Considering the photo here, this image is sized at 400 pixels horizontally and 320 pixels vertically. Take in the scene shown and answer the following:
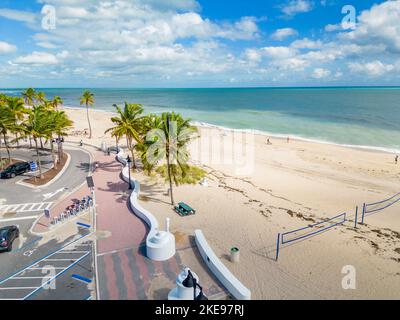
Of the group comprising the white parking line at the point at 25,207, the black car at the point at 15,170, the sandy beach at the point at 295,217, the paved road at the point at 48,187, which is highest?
the black car at the point at 15,170

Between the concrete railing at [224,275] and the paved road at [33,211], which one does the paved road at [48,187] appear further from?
the concrete railing at [224,275]

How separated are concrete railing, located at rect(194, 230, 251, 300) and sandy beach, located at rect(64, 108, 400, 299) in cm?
150

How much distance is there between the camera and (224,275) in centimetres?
1231

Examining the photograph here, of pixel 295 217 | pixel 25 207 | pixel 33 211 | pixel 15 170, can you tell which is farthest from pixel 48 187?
pixel 295 217

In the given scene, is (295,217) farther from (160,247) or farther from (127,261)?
(127,261)

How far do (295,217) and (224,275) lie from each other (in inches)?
442

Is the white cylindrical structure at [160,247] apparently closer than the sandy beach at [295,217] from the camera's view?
No

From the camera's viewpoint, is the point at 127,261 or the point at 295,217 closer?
the point at 127,261

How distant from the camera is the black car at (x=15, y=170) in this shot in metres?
27.9

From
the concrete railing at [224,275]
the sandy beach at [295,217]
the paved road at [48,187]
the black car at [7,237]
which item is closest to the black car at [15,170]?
the paved road at [48,187]

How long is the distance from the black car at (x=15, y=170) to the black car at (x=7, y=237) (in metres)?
14.1

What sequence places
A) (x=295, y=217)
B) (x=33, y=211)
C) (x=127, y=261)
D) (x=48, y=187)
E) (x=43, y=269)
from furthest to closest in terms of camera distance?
(x=48, y=187) → (x=295, y=217) → (x=33, y=211) → (x=127, y=261) → (x=43, y=269)

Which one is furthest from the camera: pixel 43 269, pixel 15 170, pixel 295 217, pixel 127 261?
pixel 15 170
